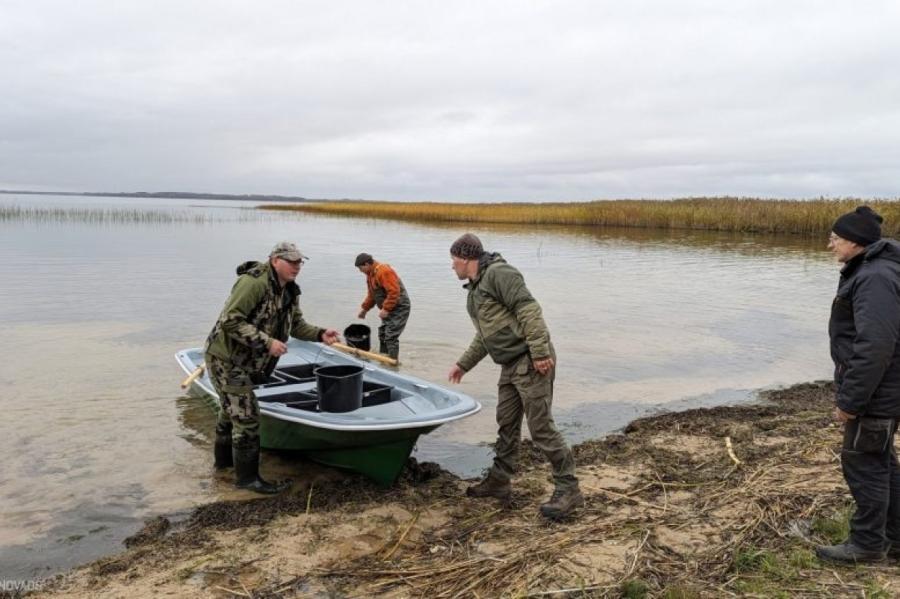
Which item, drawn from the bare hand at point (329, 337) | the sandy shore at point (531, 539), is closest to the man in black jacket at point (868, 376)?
the sandy shore at point (531, 539)

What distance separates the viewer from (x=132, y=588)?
159 inches

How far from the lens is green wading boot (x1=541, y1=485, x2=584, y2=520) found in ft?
15.4

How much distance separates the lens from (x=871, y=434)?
3535 mm

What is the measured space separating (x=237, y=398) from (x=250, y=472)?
2.17 ft

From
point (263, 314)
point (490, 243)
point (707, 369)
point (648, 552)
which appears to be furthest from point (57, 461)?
point (490, 243)

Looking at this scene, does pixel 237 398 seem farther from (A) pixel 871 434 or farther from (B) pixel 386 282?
(B) pixel 386 282

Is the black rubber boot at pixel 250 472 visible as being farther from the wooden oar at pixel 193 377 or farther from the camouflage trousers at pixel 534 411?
the camouflage trousers at pixel 534 411

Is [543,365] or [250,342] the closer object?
[543,365]

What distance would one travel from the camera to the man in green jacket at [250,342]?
17.4ft

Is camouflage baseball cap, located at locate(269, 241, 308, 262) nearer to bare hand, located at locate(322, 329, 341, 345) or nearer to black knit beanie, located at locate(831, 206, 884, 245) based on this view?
bare hand, located at locate(322, 329, 341, 345)

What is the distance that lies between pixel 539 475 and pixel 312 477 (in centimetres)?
199

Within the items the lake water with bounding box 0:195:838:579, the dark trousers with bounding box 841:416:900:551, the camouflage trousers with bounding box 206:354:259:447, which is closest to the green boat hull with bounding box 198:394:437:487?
the camouflage trousers with bounding box 206:354:259:447

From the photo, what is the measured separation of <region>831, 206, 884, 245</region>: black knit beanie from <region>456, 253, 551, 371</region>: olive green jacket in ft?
5.68

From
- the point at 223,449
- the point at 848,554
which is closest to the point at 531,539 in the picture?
the point at 848,554
